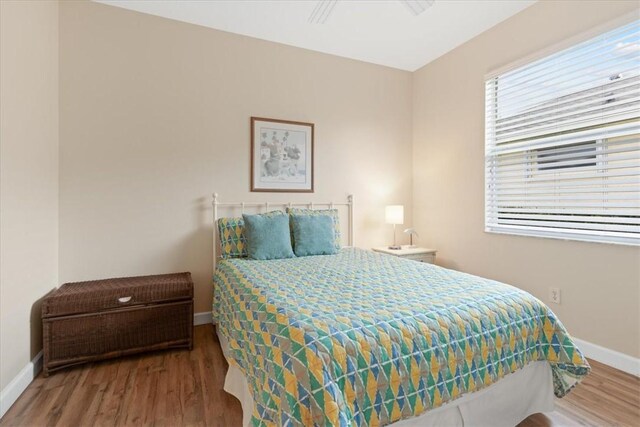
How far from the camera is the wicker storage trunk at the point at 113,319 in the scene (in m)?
2.07

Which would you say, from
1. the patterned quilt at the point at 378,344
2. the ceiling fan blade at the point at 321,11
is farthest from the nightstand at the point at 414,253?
the ceiling fan blade at the point at 321,11

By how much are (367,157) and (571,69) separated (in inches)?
76.2

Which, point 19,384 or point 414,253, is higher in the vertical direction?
point 414,253

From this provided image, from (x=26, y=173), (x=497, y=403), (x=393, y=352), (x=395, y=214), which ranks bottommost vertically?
(x=497, y=403)

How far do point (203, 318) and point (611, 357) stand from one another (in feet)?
10.4

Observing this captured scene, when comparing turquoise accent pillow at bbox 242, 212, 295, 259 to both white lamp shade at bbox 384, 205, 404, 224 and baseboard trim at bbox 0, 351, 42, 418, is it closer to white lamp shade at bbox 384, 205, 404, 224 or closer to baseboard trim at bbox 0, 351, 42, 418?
white lamp shade at bbox 384, 205, 404, 224

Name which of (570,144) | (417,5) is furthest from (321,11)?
(570,144)

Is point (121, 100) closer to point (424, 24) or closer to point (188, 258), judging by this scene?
point (188, 258)

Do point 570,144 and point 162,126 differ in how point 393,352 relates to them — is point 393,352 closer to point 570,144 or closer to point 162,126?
point 570,144

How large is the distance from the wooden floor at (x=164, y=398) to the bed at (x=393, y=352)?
14 centimetres

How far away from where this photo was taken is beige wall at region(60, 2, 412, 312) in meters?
2.54

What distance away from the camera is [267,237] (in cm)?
264

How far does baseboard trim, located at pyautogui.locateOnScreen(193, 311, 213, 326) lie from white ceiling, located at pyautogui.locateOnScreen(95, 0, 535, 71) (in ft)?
8.73

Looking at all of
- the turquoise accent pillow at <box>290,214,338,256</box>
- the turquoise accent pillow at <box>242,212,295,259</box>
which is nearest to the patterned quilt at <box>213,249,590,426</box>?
the turquoise accent pillow at <box>242,212,295,259</box>
